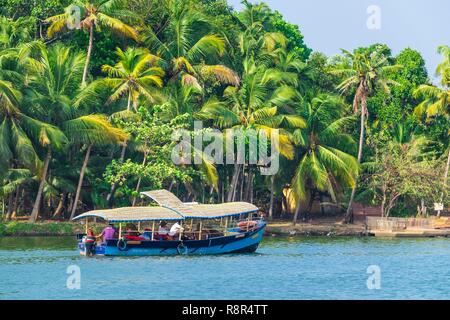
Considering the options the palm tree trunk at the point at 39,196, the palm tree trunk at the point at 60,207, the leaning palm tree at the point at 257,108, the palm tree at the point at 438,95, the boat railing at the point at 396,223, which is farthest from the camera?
the palm tree at the point at 438,95

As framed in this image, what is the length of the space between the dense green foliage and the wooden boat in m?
8.46

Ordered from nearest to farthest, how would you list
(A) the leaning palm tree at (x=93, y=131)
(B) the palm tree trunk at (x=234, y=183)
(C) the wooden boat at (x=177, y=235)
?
(C) the wooden boat at (x=177, y=235) → (A) the leaning palm tree at (x=93, y=131) → (B) the palm tree trunk at (x=234, y=183)

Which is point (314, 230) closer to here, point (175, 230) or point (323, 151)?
point (323, 151)

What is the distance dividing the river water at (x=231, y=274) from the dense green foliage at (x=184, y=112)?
6728mm

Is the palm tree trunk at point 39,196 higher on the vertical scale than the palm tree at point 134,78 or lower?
lower

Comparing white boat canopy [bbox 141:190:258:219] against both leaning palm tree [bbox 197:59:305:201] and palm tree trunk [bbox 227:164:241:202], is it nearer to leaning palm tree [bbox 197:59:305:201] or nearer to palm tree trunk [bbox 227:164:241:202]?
leaning palm tree [bbox 197:59:305:201]

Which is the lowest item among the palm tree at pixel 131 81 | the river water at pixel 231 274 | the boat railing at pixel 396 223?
the river water at pixel 231 274

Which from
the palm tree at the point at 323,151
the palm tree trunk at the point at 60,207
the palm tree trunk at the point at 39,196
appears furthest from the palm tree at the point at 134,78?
the palm tree at the point at 323,151

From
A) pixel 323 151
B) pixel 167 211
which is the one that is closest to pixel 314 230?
pixel 323 151

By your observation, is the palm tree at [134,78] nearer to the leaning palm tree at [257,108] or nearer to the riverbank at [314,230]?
the leaning palm tree at [257,108]

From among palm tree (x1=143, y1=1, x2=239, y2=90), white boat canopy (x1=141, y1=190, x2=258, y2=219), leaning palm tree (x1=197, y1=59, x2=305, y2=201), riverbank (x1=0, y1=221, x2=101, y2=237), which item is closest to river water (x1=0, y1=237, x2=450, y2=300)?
white boat canopy (x1=141, y1=190, x2=258, y2=219)

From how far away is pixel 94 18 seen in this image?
2313 inches

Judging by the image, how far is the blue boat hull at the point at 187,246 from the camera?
46.1 m
